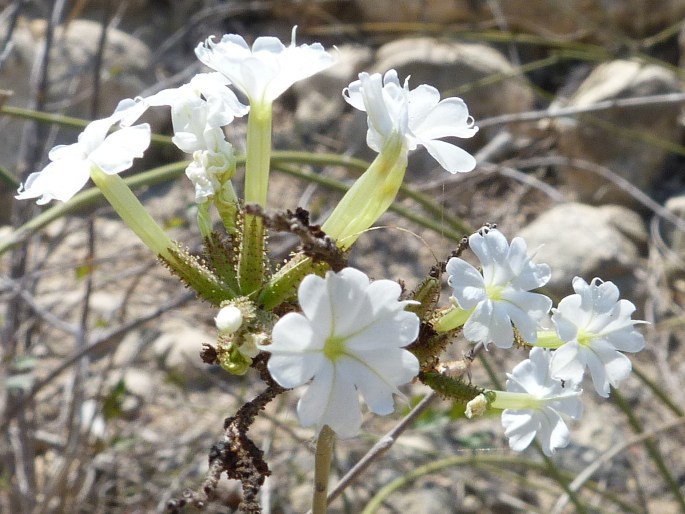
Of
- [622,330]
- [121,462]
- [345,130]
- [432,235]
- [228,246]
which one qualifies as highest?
[345,130]

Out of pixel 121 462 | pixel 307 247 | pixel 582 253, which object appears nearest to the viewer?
pixel 307 247

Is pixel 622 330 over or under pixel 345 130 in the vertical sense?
under

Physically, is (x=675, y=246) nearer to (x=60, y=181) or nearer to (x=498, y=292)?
(x=498, y=292)

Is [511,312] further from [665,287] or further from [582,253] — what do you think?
[665,287]

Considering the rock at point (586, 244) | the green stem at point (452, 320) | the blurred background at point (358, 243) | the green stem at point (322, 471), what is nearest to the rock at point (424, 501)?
the blurred background at point (358, 243)

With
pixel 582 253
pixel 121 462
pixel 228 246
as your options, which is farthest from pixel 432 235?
pixel 228 246

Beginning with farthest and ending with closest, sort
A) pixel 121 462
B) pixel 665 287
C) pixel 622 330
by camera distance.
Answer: pixel 665 287
pixel 121 462
pixel 622 330
